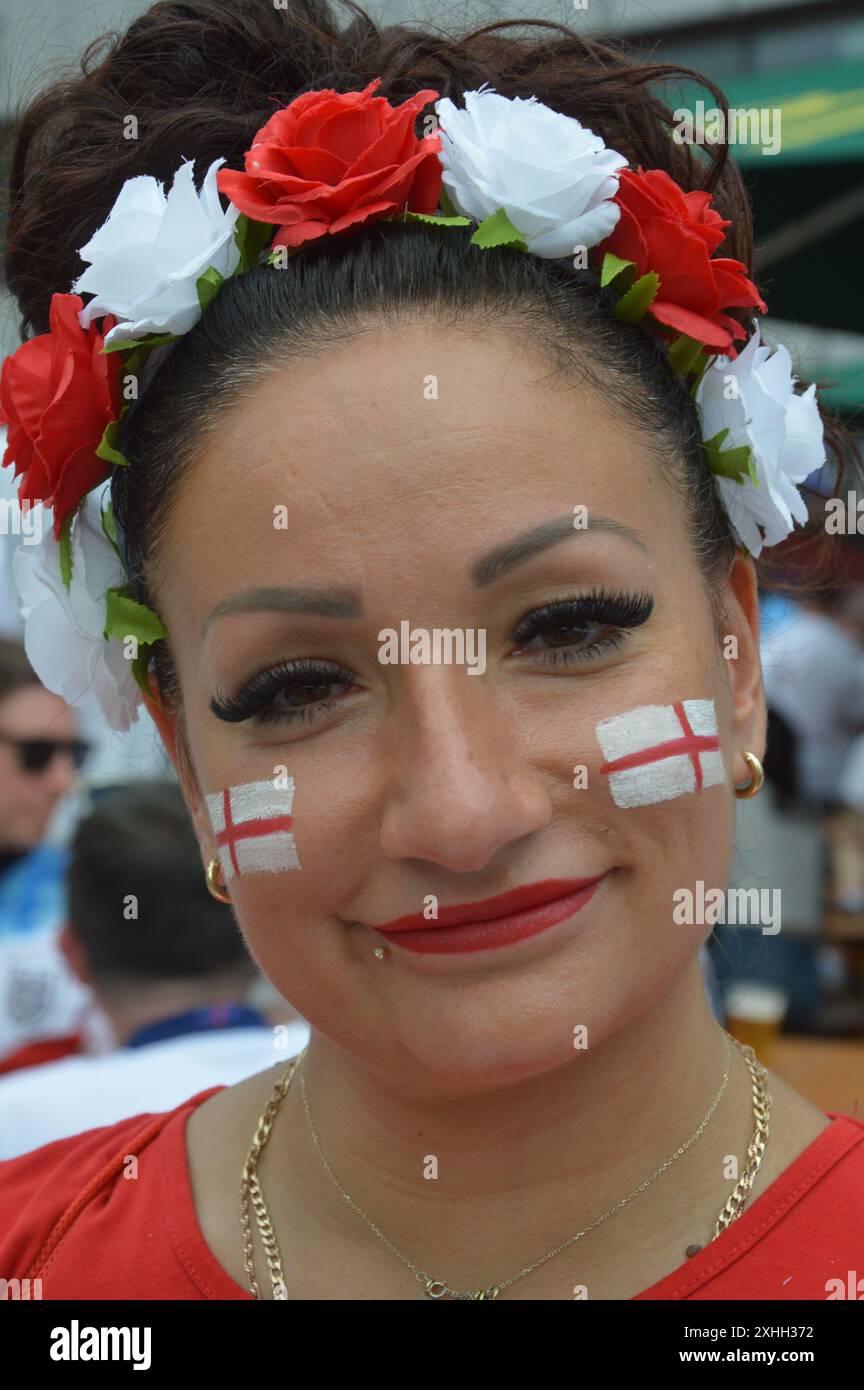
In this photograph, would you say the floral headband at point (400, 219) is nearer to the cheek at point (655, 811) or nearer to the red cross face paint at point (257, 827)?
the red cross face paint at point (257, 827)

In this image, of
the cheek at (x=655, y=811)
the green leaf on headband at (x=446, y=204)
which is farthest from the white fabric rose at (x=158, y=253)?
the cheek at (x=655, y=811)

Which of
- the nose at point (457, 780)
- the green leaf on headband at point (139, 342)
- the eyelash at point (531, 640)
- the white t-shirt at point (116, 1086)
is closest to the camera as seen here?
the nose at point (457, 780)

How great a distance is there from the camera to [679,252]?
196 centimetres

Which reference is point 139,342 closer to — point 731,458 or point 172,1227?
point 731,458

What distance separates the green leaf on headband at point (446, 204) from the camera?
1.97 m

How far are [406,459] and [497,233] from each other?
1.25ft

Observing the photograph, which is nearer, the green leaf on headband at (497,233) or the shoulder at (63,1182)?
the green leaf on headband at (497,233)

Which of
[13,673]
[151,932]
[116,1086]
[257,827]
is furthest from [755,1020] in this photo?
[257,827]

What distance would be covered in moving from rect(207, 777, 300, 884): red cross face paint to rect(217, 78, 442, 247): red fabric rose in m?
0.73

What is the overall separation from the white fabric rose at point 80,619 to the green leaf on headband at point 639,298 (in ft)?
2.76

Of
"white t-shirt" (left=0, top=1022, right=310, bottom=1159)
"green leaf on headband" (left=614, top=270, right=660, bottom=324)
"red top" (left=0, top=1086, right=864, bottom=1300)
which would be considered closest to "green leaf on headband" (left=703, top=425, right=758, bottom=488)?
"green leaf on headband" (left=614, top=270, right=660, bottom=324)

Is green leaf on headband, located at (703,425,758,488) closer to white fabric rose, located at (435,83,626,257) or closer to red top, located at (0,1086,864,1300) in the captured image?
white fabric rose, located at (435,83,626,257)
